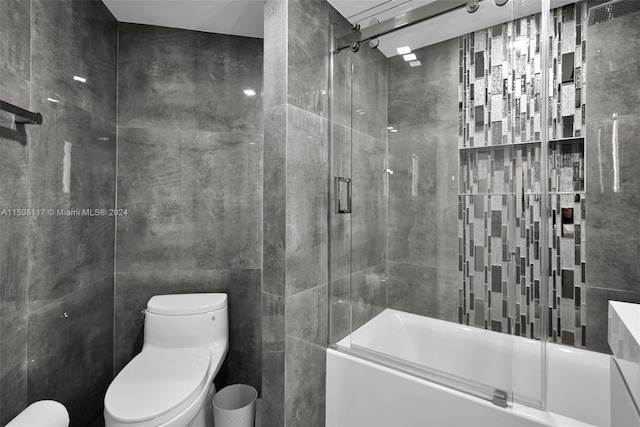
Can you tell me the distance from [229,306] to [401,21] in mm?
1991

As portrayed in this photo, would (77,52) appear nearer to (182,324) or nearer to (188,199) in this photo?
(188,199)

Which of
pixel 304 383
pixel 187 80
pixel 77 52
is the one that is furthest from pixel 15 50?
pixel 304 383

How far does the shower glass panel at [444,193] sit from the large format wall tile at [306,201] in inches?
3.5

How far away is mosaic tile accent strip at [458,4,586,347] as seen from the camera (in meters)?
1.31

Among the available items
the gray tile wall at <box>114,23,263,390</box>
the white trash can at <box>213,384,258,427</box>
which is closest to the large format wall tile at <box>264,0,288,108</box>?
the gray tile wall at <box>114,23,263,390</box>

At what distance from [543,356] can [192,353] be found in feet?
5.59

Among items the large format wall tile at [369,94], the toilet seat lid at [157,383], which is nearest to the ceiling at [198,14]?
the large format wall tile at [369,94]

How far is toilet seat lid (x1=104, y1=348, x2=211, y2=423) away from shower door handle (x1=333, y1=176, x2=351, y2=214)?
1.09 m

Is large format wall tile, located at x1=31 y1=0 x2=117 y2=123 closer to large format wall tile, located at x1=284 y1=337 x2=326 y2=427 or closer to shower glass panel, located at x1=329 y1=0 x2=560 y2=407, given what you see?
shower glass panel, located at x1=329 y1=0 x2=560 y2=407

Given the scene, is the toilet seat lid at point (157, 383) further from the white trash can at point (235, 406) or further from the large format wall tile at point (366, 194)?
the large format wall tile at point (366, 194)

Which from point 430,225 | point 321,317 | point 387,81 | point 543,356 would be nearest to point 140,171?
point 321,317

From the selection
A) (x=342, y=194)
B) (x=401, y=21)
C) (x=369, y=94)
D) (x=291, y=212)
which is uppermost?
(x=401, y=21)

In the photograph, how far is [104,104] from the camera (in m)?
1.91

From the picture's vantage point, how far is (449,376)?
1.44 metres
